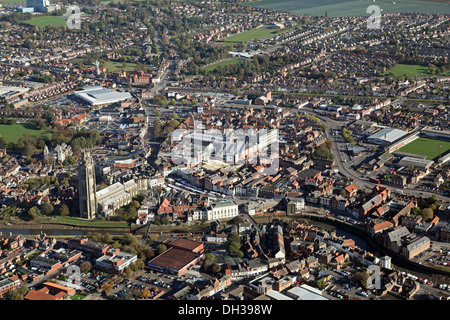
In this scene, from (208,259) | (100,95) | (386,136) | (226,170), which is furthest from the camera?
(100,95)

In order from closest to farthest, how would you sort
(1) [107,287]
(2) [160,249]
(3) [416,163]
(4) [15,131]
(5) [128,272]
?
(1) [107,287]
(5) [128,272]
(2) [160,249]
(3) [416,163]
(4) [15,131]

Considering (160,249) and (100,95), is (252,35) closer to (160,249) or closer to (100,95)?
(100,95)

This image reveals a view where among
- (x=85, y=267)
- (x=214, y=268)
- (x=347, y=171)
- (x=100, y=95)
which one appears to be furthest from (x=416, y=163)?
(x=100, y=95)

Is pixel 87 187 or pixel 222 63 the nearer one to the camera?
pixel 87 187
